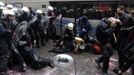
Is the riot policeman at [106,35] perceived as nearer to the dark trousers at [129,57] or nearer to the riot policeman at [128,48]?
the riot policeman at [128,48]

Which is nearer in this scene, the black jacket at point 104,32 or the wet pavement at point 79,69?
the black jacket at point 104,32

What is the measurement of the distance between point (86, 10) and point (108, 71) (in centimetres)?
443

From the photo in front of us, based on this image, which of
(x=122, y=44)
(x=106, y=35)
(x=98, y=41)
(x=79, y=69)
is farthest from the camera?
(x=79, y=69)

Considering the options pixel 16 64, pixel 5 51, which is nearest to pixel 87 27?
pixel 16 64

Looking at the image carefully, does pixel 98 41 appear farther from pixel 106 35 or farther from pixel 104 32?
pixel 104 32

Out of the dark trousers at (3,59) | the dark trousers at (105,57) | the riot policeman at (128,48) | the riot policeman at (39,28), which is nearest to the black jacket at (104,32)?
the dark trousers at (105,57)

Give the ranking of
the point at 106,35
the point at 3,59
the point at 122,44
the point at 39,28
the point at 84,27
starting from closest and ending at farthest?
the point at 3,59 → the point at 106,35 → the point at 122,44 → the point at 39,28 → the point at 84,27

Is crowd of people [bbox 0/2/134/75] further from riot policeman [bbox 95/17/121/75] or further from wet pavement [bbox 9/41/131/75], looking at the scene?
wet pavement [bbox 9/41/131/75]

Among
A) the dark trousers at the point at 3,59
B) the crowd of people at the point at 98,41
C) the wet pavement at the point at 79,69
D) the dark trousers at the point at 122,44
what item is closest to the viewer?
the dark trousers at the point at 3,59

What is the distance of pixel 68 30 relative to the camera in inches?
543

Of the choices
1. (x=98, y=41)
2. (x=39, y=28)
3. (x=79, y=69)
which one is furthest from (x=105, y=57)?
(x=39, y=28)

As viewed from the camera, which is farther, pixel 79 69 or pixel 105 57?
pixel 79 69

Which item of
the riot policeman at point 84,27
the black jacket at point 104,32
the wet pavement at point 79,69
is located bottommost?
the wet pavement at point 79,69

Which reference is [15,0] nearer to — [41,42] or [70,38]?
[41,42]
